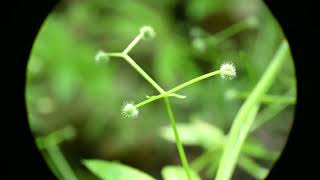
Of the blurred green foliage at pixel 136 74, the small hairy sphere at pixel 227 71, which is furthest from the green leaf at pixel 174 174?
the blurred green foliage at pixel 136 74

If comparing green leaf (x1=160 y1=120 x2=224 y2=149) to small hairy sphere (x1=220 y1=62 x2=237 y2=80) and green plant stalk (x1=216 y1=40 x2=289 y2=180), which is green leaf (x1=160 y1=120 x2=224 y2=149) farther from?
small hairy sphere (x1=220 y1=62 x2=237 y2=80)

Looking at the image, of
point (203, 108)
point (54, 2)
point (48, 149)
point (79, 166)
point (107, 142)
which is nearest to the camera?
point (54, 2)

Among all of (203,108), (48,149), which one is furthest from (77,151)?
(48,149)

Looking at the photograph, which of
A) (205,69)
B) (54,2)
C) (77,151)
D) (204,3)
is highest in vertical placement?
(204,3)

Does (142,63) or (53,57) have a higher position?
(142,63)

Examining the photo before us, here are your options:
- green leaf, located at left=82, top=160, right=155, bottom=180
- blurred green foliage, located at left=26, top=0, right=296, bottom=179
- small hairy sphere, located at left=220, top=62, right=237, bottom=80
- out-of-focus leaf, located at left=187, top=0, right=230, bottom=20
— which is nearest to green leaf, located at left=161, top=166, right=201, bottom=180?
green leaf, located at left=82, top=160, right=155, bottom=180

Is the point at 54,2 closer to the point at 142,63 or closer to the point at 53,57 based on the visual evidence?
the point at 53,57
